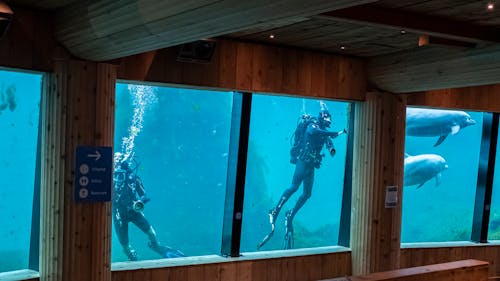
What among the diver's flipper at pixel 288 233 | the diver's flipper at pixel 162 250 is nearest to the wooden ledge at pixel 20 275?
the diver's flipper at pixel 162 250

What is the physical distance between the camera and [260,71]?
5.93 meters

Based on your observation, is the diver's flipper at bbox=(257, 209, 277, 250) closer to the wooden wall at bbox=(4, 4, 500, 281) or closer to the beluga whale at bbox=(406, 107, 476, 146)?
the beluga whale at bbox=(406, 107, 476, 146)

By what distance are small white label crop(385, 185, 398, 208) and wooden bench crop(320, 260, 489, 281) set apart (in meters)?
1.77

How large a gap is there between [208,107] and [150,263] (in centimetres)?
906

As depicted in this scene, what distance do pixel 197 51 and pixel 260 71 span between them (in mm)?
851

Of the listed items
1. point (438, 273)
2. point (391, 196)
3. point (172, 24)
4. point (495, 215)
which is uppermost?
point (172, 24)

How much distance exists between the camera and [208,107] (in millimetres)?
14430

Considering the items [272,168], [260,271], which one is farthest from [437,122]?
[260,271]

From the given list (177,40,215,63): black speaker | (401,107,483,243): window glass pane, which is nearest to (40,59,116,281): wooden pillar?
(177,40,215,63): black speaker

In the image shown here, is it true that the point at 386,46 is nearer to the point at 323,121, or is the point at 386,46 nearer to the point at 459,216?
the point at 323,121

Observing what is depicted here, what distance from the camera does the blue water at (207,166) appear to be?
13.3 metres

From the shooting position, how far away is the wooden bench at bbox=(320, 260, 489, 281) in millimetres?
3985

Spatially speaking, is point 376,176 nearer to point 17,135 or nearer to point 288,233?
point 17,135

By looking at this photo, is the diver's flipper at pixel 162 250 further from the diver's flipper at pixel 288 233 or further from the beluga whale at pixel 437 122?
the beluga whale at pixel 437 122
